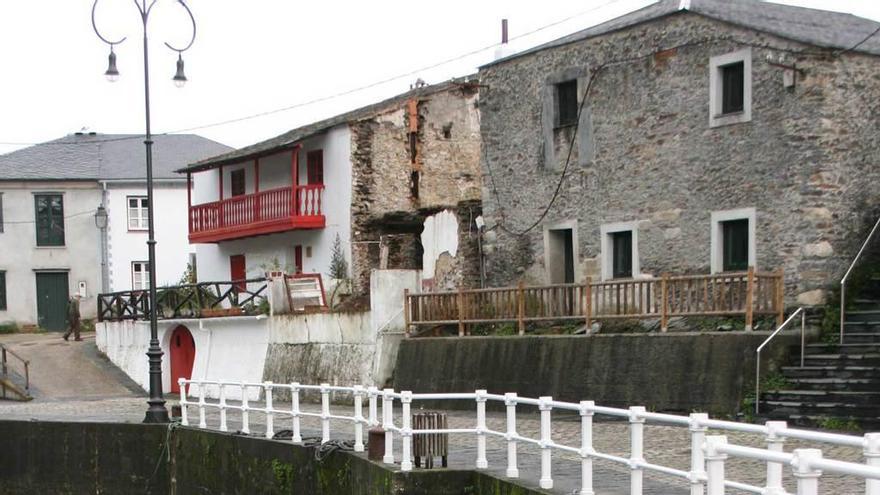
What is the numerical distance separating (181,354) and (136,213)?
1623 centimetres

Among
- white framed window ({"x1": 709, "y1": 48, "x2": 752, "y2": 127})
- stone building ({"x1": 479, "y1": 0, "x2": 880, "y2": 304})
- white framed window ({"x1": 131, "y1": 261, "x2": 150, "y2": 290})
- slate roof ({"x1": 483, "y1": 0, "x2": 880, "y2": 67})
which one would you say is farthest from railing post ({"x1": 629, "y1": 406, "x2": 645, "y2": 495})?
white framed window ({"x1": 131, "y1": 261, "x2": 150, "y2": 290})

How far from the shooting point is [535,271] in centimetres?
2931

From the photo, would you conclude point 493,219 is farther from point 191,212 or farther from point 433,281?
point 191,212

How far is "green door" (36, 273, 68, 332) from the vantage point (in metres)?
51.4

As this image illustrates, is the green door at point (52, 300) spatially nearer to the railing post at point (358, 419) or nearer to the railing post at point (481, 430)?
the railing post at point (358, 419)

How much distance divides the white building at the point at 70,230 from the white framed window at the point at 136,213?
38mm

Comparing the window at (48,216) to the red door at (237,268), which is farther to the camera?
the window at (48,216)

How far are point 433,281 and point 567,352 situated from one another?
23.4ft

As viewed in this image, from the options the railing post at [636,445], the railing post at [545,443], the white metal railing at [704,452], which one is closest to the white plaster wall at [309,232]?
the white metal railing at [704,452]

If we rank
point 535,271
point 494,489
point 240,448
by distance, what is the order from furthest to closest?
point 535,271, point 240,448, point 494,489

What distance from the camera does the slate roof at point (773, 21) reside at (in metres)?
23.7

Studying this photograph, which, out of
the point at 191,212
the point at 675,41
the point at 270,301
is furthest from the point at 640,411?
the point at 191,212

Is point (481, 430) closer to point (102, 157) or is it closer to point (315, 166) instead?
point (315, 166)

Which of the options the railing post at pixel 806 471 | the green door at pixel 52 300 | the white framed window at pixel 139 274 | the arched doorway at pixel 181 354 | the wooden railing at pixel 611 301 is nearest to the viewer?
the railing post at pixel 806 471
